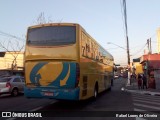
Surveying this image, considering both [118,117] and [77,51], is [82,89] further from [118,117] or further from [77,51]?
[118,117]

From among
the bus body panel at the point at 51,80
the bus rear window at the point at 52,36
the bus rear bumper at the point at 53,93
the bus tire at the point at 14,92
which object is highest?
the bus rear window at the point at 52,36

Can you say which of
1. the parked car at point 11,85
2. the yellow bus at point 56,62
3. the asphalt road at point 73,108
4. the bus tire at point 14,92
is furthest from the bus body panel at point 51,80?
the bus tire at point 14,92

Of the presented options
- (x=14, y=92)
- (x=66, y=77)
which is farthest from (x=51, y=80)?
(x=14, y=92)

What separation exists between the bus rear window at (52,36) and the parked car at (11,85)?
345 inches

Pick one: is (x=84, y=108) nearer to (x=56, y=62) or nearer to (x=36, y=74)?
(x=56, y=62)

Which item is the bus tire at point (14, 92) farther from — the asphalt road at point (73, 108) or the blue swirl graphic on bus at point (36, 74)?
the blue swirl graphic on bus at point (36, 74)

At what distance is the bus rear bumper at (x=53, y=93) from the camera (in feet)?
43.1

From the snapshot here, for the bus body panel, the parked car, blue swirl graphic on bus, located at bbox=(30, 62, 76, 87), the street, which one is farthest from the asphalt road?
the parked car

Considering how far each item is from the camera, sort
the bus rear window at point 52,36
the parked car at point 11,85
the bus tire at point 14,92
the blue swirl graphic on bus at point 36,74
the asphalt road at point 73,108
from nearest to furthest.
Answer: the asphalt road at point 73,108
the bus rear window at point 52,36
the blue swirl graphic on bus at point 36,74
the parked car at point 11,85
the bus tire at point 14,92

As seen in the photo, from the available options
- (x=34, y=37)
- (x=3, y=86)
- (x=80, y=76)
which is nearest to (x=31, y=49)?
(x=34, y=37)

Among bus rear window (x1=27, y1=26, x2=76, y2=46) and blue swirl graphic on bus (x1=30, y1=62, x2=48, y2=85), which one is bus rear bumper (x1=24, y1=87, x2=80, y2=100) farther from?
bus rear window (x1=27, y1=26, x2=76, y2=46)

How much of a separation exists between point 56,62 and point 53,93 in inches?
54.7

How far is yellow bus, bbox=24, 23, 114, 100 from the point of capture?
1330cm

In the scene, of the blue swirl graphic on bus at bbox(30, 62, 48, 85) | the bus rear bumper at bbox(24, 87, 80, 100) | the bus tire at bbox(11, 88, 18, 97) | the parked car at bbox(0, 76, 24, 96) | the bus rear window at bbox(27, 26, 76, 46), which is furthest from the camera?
the bus tire at bbox(11, 88, 18, 97)
